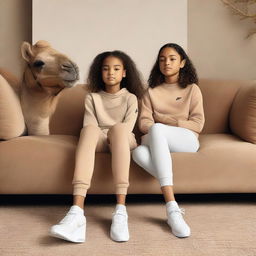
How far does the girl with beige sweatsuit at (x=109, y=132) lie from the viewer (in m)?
1.44

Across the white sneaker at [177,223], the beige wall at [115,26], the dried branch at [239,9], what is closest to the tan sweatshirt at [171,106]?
the white sneaker at [177,223]

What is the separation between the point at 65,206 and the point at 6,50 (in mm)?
1977

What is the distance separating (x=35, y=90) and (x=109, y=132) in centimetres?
49

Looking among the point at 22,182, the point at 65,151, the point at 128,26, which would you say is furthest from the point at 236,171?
the point at 128,26

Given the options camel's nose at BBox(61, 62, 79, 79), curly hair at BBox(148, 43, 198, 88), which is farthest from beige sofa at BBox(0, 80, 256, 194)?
curly hair at BBox(148, 43, 198, 88)

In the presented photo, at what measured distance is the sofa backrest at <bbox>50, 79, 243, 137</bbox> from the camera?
239 centimetres

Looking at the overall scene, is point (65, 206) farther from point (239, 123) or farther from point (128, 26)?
point (128, 26)

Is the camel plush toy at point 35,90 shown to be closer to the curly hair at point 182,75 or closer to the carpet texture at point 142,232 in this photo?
the carpet texture at point 142,232

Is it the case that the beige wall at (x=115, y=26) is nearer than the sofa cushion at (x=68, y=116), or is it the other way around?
the sofa cushion at (x=68, y=116)

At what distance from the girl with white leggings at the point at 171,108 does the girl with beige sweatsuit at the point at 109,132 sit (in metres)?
0.09

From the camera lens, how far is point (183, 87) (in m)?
2.14

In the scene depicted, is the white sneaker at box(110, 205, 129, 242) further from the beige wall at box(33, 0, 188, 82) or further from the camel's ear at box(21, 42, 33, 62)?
the beige wall at box(33, 0, 188, 82)

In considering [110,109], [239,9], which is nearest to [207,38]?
[239,9]

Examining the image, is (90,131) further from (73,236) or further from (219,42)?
(219,42)
